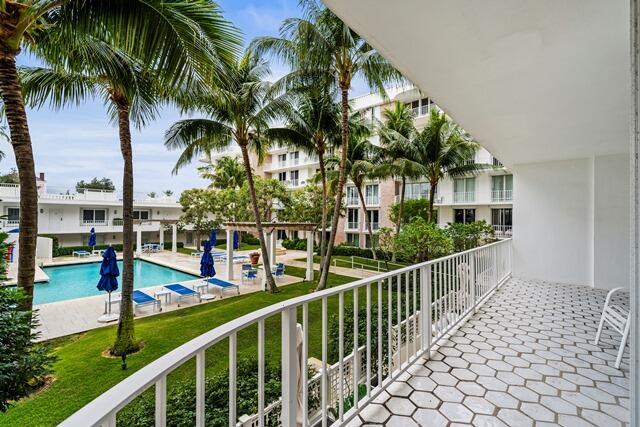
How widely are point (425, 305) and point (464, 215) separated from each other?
18.9 m

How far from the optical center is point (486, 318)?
4.44 meters

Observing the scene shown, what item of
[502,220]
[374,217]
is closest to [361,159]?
[374,217]

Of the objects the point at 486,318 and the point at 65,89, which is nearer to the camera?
the point at 486,318

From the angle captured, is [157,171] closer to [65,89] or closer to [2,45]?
[65,89]

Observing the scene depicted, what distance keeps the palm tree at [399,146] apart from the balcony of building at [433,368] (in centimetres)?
934

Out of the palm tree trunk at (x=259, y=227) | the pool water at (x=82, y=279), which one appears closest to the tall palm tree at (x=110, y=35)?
the palm tree trunk at (x=259, y=227)

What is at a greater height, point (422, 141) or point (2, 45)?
point (422, 141)

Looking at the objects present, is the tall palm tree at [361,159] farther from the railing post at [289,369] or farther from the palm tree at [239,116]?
the railing post at [289,369]

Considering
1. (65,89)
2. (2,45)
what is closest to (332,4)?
(2,45)

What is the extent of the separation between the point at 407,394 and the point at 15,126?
17.3ft

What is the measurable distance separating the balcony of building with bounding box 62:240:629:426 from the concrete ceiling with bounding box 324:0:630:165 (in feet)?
6.29

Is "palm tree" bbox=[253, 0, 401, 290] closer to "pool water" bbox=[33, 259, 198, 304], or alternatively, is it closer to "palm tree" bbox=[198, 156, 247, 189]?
"pool water" bbox=[33, 259, 198, 304]

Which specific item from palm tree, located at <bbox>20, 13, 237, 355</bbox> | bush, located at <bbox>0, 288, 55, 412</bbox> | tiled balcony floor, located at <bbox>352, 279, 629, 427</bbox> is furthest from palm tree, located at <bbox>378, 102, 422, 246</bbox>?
bush, located at <bbox>0, 288, 55, 412</bbox>

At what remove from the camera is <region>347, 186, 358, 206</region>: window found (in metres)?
23.6
